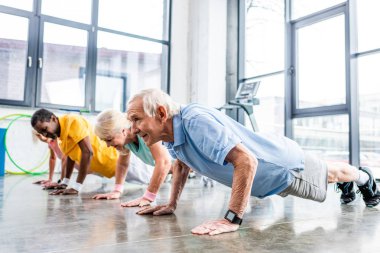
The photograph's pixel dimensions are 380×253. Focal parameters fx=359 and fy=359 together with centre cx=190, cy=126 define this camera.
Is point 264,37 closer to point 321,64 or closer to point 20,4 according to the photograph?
point 321,64

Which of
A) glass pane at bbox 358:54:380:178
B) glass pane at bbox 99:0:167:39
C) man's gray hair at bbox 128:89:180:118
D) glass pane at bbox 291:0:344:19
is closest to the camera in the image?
→ man's gray hair at bbox 128:89:180:118

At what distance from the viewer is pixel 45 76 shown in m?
5.26

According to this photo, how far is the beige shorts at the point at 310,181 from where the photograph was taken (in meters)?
1.63

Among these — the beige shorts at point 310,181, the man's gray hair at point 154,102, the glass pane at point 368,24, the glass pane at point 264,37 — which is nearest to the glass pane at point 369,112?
the glass pane at point 368,24

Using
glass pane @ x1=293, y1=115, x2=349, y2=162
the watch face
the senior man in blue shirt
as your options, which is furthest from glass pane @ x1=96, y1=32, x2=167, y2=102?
the watch face

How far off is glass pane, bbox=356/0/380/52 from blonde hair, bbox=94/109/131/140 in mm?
3360

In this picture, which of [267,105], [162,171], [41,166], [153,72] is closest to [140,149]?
[162,171]

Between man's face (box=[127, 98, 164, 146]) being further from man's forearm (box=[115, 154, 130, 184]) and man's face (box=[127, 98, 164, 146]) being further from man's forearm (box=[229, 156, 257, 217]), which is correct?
man's forearm (box=[115, 154, 130, 184])

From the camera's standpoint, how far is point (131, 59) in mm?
6160

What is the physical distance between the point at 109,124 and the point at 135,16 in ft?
14.6

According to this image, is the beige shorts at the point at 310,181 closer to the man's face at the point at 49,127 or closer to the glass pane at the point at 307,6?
the man's face at the point at 49,127

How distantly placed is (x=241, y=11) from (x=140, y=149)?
179 inches

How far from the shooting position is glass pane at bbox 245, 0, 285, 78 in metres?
5.55

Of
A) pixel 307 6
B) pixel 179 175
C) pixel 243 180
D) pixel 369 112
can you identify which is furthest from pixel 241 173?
pixel 307 6
